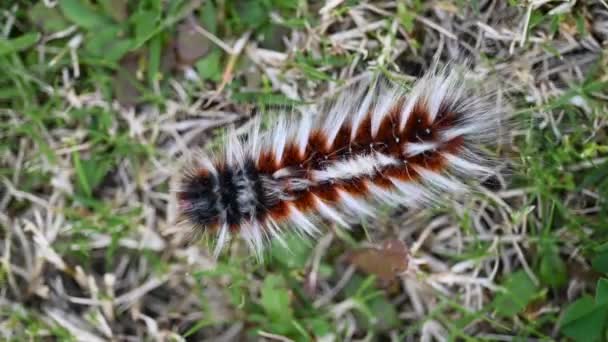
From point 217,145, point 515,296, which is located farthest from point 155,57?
point 515,296

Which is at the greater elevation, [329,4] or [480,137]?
[329,4]

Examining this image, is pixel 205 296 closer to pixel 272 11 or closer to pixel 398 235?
pixel 398 235

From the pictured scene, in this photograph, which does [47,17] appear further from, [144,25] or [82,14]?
[144,25]

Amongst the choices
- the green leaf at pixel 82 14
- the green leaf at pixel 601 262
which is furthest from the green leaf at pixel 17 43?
the green leaf at pixel 601 262

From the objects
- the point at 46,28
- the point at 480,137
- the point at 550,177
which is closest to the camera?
the point at 480,137

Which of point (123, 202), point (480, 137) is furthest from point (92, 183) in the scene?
point (480, 137)
